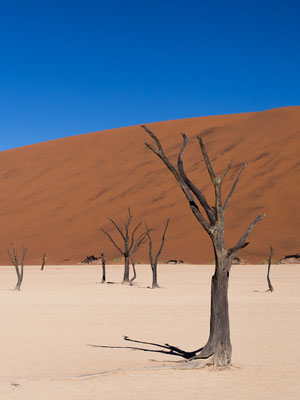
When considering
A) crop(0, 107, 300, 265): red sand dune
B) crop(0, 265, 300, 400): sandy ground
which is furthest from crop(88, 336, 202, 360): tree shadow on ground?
crop(0, 107, 300, 265): red sand dune

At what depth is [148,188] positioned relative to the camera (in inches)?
2046

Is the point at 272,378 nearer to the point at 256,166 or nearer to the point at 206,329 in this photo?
the point at 206,329

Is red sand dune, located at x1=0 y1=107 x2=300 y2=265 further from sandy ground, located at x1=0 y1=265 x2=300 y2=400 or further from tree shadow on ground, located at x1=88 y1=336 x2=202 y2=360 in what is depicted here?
tree shadow on ground, located at x1=88 y1=336 x2=202 y2=360

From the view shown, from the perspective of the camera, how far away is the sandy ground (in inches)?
256

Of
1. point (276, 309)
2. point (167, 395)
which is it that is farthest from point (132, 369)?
point (276, 309)

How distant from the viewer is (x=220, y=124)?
64750mm

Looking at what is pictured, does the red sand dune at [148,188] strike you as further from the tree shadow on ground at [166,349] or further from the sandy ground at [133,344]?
the tree shadow on ground at [166,349]

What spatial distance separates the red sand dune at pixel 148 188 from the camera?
4066 cm

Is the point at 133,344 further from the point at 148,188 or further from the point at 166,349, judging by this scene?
the point at 148,188

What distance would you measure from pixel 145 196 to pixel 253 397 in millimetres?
44019

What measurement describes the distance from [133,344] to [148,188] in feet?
139

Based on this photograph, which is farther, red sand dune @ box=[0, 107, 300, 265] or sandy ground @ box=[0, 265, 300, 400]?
red sand dune @ box=[0, 107, 300, 265]

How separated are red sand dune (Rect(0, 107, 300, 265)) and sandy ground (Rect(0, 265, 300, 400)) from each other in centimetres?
2039

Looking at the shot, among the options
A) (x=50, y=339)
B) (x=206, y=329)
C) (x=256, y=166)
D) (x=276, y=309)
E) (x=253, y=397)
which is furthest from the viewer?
(x=256, y=166)
